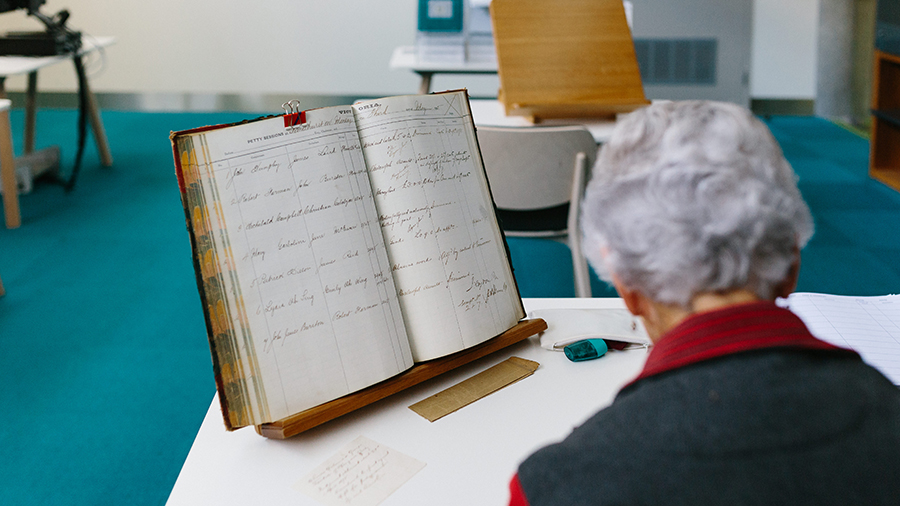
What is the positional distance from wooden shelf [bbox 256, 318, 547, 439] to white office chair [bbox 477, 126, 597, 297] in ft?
3.05

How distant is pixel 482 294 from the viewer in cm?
99

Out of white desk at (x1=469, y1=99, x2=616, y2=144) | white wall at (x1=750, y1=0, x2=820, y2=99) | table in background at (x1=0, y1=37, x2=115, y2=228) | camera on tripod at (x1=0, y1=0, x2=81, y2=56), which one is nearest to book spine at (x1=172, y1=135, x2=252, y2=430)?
white desk at (x1=469, y1=99, x2=616, y2=144)

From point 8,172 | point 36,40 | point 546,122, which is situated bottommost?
point 8,172

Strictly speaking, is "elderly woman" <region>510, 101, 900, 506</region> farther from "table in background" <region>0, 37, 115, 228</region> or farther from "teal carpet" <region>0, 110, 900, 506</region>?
"table in background" <region>0, 37, 115, 228</region>

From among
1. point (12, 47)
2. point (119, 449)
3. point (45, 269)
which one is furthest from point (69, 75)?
point (119, 449)

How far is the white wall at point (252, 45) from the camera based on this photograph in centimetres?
574

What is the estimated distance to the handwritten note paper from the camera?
77 centimetres

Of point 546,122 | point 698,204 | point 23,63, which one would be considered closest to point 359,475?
point 698,204

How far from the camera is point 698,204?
55 centimetres

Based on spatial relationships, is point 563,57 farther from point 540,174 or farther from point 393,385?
point 393,385

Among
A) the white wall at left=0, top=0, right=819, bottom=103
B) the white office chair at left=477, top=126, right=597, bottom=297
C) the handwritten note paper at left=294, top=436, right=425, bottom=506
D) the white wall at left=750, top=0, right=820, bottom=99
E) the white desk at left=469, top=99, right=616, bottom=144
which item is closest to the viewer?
the handwritten note paper at left=294, top=436, right=425, bottom=506

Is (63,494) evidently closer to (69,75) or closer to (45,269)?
(45,269)

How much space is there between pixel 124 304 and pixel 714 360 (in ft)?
8.83

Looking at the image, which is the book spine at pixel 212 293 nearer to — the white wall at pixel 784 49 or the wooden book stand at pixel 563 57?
the wooden book stand at pixel 563 57
